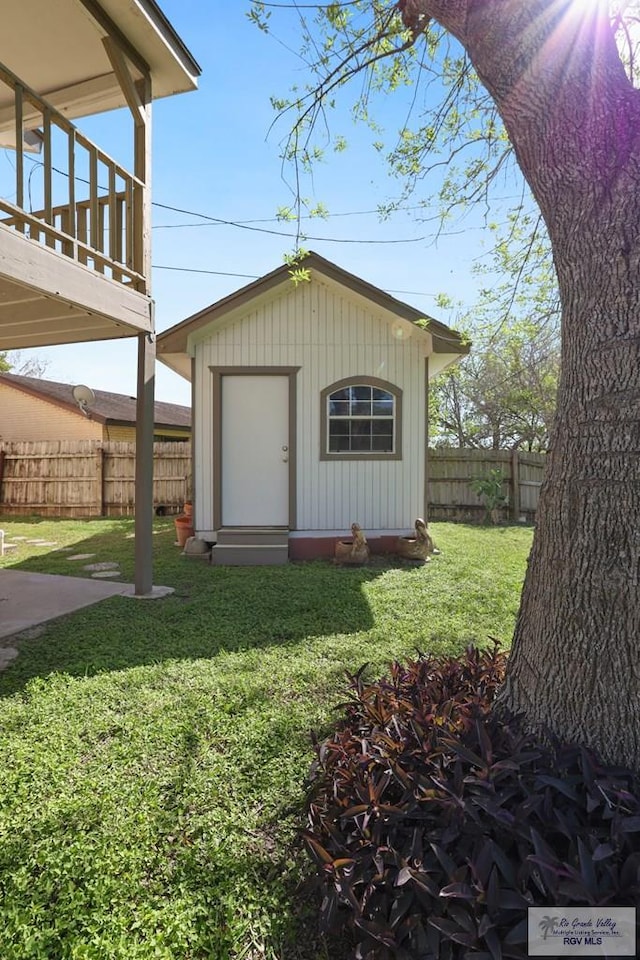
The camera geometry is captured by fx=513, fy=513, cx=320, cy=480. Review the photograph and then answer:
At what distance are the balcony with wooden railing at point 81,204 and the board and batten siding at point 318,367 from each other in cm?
228

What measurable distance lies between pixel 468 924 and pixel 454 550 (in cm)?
651

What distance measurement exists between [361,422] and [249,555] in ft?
7.90

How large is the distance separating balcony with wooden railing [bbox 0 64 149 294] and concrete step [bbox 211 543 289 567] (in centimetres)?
327

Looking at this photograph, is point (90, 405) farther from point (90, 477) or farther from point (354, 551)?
point (354, 551)

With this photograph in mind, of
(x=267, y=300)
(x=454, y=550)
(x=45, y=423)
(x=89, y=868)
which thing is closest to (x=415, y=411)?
(x=454, y=550)

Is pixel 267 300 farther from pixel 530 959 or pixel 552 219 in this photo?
pixel 530 959

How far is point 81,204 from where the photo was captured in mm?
4816

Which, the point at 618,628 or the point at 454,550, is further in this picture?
the point at 454,550

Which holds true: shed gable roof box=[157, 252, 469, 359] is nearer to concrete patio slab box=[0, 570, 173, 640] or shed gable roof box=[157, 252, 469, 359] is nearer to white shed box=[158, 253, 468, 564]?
white shed box=[158, 253, 468, 564]

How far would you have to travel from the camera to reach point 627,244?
1701 mm

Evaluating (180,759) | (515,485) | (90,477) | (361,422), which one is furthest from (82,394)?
(180,759)

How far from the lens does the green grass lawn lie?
4.99 ft

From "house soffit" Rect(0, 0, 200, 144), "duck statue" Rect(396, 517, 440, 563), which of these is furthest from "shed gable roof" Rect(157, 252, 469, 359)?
"duck statue" Rect(396, 517, 440, 563)

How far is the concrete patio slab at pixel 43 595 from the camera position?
427 centimetres
